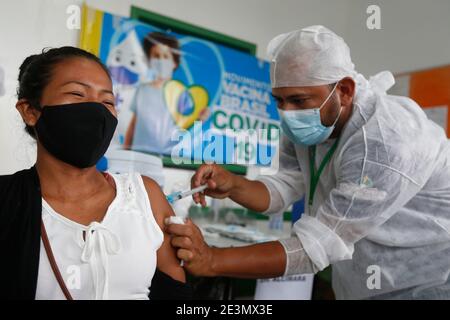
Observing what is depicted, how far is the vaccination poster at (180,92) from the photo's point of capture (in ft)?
8.55

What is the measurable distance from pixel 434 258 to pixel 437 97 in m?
2.22

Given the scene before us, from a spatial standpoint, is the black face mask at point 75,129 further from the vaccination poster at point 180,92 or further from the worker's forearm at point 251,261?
the vaccination poster at point 180,92

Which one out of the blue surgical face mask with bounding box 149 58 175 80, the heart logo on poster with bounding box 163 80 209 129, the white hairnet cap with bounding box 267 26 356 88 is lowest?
the white hairnet cap with bounding box 267 26 356 88

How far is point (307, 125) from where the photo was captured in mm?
1324

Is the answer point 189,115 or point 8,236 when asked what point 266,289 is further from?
point 8,236

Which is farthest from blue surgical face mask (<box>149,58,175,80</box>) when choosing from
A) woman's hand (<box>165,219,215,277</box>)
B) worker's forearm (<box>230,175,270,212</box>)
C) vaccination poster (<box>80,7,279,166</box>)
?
woman's hand (<box>165,219,215,277</box>)

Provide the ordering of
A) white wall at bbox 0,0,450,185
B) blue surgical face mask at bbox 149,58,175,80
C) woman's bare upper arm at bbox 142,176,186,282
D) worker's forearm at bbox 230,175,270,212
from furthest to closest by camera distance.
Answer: blue surgical face mask at bbox 149,58,175,80, white wall at bbox 0,0,450,185, worker's forearm at bbox 230,175,270,212, woman's bare upper arm at bbox 142,176,186,282

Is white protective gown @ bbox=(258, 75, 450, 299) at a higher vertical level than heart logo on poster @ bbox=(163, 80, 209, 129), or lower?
lower

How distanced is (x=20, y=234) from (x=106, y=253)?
18cm

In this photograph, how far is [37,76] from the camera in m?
1.02

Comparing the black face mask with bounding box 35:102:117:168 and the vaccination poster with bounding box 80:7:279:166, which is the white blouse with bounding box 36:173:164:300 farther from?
the vaccination poster with bounding box 80:7:279:166

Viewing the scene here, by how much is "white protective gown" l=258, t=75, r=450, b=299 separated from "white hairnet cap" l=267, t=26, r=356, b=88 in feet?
0.44

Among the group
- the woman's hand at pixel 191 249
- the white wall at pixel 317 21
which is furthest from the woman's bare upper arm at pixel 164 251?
the white wall at pixel 317 21

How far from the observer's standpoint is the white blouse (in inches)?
35.4
